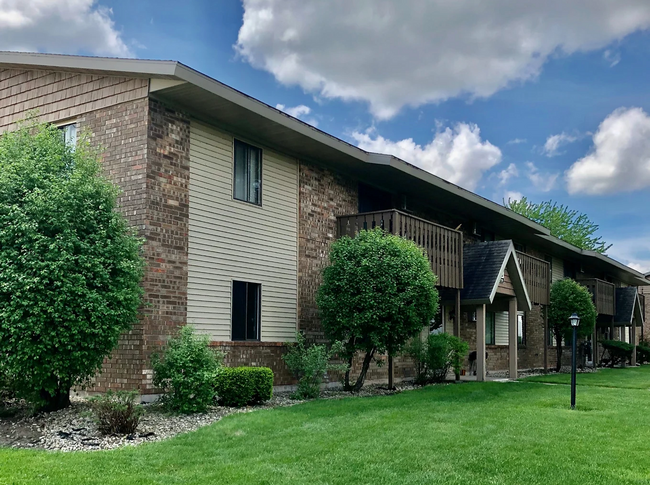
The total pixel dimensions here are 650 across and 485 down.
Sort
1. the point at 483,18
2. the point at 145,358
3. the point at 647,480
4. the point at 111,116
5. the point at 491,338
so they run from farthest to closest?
the point at 491,338, the point at 483,18, the point at 111,116, the point at 145,358, the point at 647,480

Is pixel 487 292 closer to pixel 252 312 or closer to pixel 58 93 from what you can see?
pixel 252 312

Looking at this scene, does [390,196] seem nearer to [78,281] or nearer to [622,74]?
[622,74]

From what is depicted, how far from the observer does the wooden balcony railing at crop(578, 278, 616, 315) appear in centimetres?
3008

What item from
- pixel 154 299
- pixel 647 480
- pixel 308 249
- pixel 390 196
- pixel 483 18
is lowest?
pixel 647 480

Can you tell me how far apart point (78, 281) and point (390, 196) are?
36.3 ft

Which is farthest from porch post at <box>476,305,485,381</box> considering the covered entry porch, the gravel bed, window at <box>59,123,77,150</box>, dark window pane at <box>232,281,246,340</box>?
window at <box>59,123,77,150</box>

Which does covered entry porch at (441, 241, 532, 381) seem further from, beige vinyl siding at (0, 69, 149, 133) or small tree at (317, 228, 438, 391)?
beige vinyl siding at (0, 69, 149, 133)

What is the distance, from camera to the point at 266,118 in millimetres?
13492

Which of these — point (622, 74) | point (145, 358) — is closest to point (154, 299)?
point (145, 358)

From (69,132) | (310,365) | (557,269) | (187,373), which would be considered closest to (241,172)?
(69,132)

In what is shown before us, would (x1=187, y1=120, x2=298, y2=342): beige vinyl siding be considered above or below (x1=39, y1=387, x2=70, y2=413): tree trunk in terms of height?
above

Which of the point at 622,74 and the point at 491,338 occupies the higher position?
the point at 622,74

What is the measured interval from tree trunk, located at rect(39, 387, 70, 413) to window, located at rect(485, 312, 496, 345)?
16987 millimetres

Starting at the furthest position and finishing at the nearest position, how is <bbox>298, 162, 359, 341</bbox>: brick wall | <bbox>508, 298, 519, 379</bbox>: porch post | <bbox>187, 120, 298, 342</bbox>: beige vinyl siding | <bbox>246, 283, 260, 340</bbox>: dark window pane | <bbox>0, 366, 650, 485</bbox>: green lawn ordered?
<bbox>508, 298, 519, 379</bbox>: porch post → <bbox>298, 162, 359, 341</bbox>: brick wall → <bbox>246, 283, 260, 340</bbox>: dark window pane → <bbox>187, 120, 298, 342</bbox>: beige vinyl siding → <bbox>0, 366, 650, 485</bbox>: green lawn
